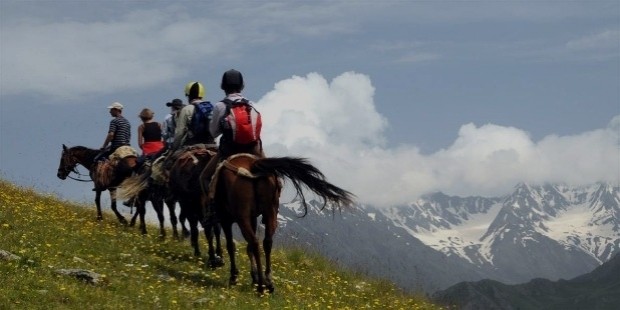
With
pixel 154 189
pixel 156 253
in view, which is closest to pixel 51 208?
pixel 154 189

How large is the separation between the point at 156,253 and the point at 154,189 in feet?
8.82

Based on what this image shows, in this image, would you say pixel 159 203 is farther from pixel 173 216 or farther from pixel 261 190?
pixel 261 190

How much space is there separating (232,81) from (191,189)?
3272 mm

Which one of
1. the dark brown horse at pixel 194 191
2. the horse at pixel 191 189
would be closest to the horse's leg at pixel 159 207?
the horse at pixel 191 189

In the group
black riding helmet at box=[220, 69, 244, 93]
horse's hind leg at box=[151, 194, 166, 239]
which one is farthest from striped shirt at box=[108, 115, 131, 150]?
black riding helmet at box=[220, 69, 244, 93]

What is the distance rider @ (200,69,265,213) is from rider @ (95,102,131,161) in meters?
8.45

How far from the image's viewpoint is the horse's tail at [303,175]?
15.5 meters

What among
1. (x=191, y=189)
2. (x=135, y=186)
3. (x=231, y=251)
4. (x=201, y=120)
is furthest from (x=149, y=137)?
(x=231, y=251)

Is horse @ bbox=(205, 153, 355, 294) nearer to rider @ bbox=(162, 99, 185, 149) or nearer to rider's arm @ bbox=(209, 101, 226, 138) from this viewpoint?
rider's arm @ bbox=(209, 101, 226, 138)

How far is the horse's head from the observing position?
26.9 metres

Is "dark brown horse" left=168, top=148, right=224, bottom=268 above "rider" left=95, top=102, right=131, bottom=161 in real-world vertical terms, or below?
below

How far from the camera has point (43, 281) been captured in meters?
13.2

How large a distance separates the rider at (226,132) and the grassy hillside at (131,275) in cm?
210

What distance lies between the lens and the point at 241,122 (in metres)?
16.2
